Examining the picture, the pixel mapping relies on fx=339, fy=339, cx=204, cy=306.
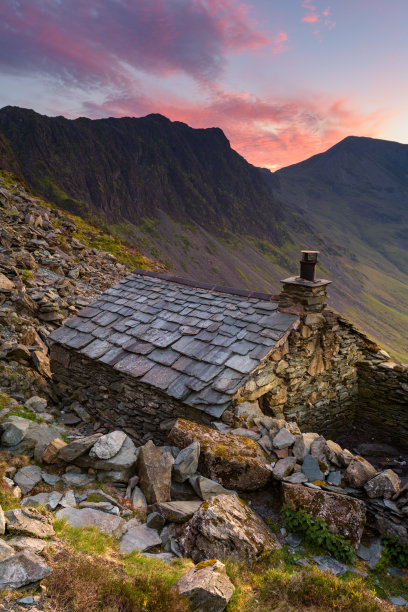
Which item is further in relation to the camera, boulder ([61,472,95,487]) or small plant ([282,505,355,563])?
boulder ([61,472,95,487])

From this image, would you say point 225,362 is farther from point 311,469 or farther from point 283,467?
point 311,469

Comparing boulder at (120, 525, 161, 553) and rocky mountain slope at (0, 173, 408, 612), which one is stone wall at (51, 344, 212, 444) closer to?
rocky mountain slope at (0, 173, 408, 612)

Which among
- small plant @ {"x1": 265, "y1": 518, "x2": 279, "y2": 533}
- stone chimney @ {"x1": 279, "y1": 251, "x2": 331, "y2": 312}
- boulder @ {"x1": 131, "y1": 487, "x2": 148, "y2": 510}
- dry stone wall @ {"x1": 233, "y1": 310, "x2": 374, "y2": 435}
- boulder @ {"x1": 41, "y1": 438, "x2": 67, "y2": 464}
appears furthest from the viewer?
stone chimney @ {"x1": 279, "y1": 251, "x2": 331, "y2": 312}

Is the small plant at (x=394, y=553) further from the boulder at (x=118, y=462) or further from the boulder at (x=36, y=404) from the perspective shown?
the boulder at (x=36, y=404)

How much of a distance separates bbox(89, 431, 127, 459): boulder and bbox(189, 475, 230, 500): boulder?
→ 1.32 metres

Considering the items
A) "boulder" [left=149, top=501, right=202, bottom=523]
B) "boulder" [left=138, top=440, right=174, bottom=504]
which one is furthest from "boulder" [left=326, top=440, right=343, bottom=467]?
"boulder" [left=138, top=440, right=174, bottom=504]

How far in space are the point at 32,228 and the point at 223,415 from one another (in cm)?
2193

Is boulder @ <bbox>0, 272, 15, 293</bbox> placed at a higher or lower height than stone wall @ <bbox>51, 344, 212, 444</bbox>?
higher

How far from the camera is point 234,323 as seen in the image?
8148 millimetres

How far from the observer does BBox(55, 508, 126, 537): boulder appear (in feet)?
13.5

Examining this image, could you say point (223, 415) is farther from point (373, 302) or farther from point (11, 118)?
point (373, 302)

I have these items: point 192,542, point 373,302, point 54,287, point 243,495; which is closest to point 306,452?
point 243,495

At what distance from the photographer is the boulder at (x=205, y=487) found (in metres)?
4.87

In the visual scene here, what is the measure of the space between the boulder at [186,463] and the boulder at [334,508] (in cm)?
137
